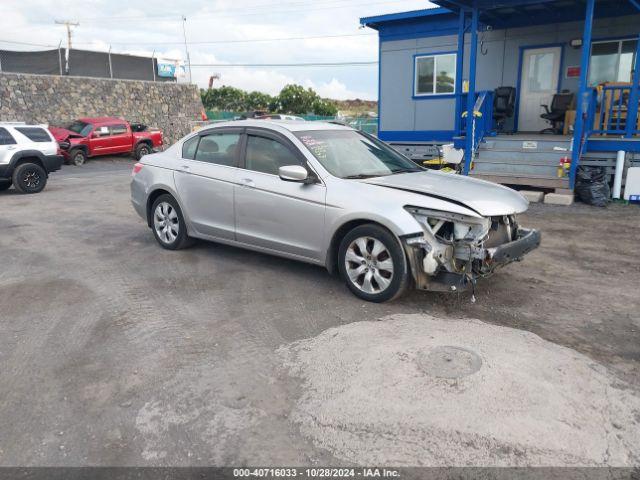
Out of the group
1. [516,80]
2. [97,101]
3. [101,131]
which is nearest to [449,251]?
[516,80]

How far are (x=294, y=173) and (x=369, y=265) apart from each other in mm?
1154

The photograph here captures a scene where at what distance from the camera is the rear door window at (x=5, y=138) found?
12578 millimetres

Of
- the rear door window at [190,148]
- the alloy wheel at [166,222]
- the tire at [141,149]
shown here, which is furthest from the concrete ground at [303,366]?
the tire at [141,149]

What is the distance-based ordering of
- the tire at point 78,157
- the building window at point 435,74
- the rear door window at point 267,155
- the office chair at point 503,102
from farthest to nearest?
1. the tire at point 78,157
2. the building window at point 435,74
3. the office chair at point 503,102
4. the rear door window at point 267,155

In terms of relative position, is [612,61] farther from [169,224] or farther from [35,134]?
[35,134]

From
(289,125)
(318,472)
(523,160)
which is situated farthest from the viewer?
(523,160)

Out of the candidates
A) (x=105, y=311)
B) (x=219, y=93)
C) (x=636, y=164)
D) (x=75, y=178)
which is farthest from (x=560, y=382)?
(x=219, y=93)

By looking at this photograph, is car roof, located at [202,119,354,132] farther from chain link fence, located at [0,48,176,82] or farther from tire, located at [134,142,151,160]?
chain link fence, located at [0,48,176,82]

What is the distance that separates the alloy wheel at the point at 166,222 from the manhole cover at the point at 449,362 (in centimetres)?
405

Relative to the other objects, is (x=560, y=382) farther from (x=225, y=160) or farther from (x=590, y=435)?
(x=225, y=160)

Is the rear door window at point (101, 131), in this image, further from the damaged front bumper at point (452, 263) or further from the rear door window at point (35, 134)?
the damaged front bumper at point (452, 263)

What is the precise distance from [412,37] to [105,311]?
13079mm

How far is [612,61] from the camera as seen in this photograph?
12984 millimetres

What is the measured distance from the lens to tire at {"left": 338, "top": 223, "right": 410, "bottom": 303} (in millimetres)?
4809
